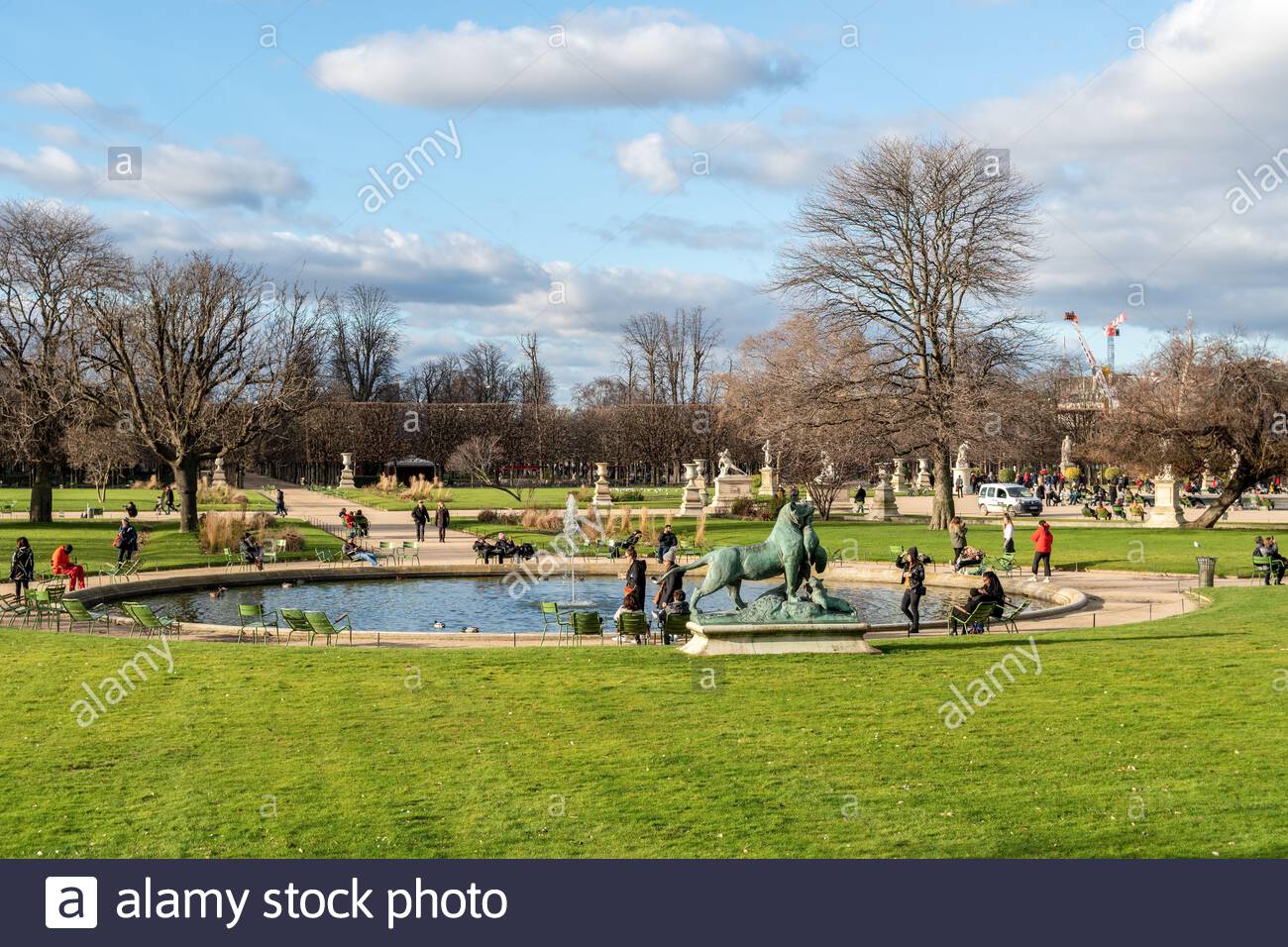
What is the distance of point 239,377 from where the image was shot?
43062 millimetres

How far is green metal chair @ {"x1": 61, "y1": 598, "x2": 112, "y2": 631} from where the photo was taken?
63.6 ft

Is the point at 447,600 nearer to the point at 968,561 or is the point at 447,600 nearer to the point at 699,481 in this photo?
the point at 968,561

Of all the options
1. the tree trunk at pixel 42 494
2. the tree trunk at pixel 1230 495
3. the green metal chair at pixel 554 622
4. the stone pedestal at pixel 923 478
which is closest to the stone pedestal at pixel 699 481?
the tree trunk at pixel 1230 495

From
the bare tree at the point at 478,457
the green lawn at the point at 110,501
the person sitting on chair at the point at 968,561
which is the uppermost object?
the bare tree at the point at 478,457

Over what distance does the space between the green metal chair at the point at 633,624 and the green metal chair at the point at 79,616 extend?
850cm

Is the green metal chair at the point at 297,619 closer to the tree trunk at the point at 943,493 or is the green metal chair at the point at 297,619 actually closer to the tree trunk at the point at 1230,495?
the tree trunk at the point at 943,493

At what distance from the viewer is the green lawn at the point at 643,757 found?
852 centimetres

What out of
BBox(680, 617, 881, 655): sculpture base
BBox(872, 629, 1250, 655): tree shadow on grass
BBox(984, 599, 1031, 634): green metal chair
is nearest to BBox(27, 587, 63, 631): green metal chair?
BBox(680, 617, 881, 655): sculpture base

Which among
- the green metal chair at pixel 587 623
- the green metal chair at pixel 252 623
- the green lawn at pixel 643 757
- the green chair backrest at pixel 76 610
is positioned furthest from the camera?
the green chair backrest at pixel 76 610

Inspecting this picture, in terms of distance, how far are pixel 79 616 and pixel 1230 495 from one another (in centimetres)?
3718

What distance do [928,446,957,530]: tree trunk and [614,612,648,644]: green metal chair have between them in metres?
22.9

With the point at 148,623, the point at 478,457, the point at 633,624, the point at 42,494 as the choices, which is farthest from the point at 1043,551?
the point at 478,457

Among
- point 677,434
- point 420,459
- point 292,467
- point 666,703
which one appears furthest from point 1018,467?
point 666,703

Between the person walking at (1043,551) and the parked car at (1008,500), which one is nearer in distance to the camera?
the person walking at (1043,551)
